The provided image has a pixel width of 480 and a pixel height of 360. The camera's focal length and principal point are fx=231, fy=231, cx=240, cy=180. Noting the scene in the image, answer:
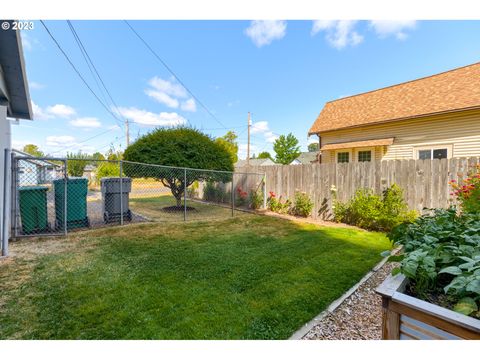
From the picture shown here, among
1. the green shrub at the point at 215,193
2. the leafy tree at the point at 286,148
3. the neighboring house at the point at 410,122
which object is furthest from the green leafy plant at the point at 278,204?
the leafy tree at the point at 286,148

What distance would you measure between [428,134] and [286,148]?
23.9m

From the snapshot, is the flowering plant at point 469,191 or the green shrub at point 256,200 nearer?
the flowering plant at point 469,191

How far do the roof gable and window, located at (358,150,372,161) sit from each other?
148cm

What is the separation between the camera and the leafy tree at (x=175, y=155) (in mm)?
8359

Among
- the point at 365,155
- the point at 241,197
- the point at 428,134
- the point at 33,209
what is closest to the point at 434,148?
the point at 428,134

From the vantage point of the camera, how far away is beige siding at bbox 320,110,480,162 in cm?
869

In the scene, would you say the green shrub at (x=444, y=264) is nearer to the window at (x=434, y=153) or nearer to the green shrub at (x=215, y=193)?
the window at (x=434, y=153)

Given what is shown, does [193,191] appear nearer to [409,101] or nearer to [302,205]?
[302,205]

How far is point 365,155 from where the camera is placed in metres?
11.9

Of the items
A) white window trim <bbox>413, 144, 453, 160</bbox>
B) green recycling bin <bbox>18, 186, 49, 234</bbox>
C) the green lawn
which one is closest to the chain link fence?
green recycling bin <bbox>18, 186, 49, 234</bbox>

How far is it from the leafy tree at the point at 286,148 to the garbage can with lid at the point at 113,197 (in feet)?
93.9

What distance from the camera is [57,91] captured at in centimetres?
1258

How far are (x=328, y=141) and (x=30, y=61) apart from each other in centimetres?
1329

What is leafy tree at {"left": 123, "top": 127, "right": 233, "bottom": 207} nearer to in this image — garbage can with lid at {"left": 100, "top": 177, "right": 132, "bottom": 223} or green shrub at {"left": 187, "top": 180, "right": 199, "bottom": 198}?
garbage can with lid at {"left": 100, "top": 177, "right": 132, "bottom": 223}
